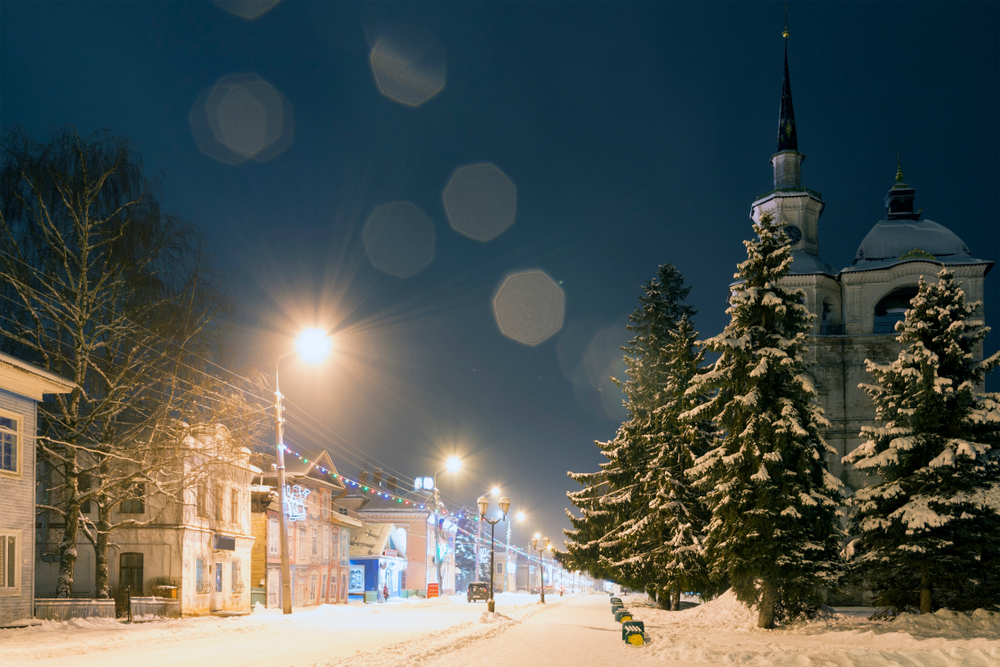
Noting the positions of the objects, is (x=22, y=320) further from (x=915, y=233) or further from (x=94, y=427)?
(x=915, y=233)

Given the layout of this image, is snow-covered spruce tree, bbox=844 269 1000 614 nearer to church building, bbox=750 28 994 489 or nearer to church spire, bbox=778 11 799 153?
church building, bbox=750 28 994 489

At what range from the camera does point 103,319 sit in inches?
1049

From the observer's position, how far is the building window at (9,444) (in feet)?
71.3

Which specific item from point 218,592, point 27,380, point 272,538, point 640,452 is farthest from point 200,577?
point 640,452

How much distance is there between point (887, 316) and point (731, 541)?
95.0 ft

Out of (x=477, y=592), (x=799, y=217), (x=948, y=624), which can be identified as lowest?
(x=477, y=592)

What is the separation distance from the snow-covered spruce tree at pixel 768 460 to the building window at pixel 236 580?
2469 cm

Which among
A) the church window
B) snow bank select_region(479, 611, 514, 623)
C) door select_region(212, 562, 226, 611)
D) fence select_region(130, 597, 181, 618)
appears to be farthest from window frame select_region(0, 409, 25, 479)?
the church window

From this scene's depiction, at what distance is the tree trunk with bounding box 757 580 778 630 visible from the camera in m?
21.9

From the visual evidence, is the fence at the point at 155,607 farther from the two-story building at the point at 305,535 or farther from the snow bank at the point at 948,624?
the snow bank at the point at 948,624

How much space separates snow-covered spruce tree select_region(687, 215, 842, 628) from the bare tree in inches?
611

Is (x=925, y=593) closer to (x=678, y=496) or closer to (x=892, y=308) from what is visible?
(x=678, y=496)

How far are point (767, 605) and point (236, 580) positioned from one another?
86.6ft

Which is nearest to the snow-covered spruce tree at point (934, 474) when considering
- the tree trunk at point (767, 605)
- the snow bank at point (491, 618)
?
the tree trunk at point (767, 605)
